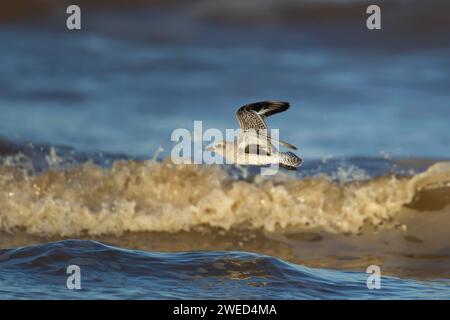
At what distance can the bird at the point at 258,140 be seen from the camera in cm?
721

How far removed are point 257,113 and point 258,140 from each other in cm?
25

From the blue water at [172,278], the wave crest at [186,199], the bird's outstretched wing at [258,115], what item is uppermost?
the bird's outstretched wing at [258,115]

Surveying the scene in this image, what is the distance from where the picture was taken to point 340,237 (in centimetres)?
1039

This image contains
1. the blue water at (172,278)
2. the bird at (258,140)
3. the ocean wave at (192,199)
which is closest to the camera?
the bird at (258,140)

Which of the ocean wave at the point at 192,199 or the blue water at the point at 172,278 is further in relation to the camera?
the ocean wave at the point at 192,199

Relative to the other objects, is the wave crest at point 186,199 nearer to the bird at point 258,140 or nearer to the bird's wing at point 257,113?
the bird at point 258,140

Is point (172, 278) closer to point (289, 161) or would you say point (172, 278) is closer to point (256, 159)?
point (256, 159)

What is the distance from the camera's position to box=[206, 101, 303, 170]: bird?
7.21m

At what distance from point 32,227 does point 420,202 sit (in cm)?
480

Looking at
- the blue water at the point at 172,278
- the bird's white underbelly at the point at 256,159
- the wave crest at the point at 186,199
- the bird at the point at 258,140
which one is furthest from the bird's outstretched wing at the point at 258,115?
the wave crest at the point at 186,199

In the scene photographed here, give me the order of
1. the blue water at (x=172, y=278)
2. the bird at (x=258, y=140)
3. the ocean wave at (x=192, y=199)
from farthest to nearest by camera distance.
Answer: the ocean wave at (x=192, y=199) → the blue water at (x=172, y=278) → the bird at (x=258, y=140)
